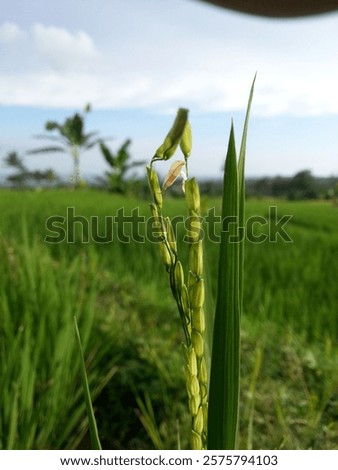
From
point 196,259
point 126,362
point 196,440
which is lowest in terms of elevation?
point 126,362

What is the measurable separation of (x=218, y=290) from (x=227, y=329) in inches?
0.9

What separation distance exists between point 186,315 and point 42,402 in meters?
0.66

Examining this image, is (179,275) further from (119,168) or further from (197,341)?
(119,168)

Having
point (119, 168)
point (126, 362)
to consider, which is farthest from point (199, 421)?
point (119, 168)

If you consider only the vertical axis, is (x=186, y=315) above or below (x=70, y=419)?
above

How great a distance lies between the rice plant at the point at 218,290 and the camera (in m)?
0.29

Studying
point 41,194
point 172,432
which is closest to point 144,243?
point 172,432

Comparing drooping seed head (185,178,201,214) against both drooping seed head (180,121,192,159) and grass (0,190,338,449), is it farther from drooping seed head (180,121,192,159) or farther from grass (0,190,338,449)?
grass (0,190,338,449)

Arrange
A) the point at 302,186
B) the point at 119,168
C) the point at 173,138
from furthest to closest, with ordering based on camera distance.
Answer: the point at 119,168 < the point at 302,186 < the point at 173,138

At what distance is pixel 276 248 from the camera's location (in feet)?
7.72

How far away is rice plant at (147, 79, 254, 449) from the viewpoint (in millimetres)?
292

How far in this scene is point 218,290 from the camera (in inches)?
11.9

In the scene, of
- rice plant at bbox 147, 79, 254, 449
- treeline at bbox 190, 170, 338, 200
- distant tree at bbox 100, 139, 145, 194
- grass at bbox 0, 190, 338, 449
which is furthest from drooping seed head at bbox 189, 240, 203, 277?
distant tree at bbox 100, 139, 145, 194

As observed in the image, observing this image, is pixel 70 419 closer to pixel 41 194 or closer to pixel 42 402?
pixel 42 402
